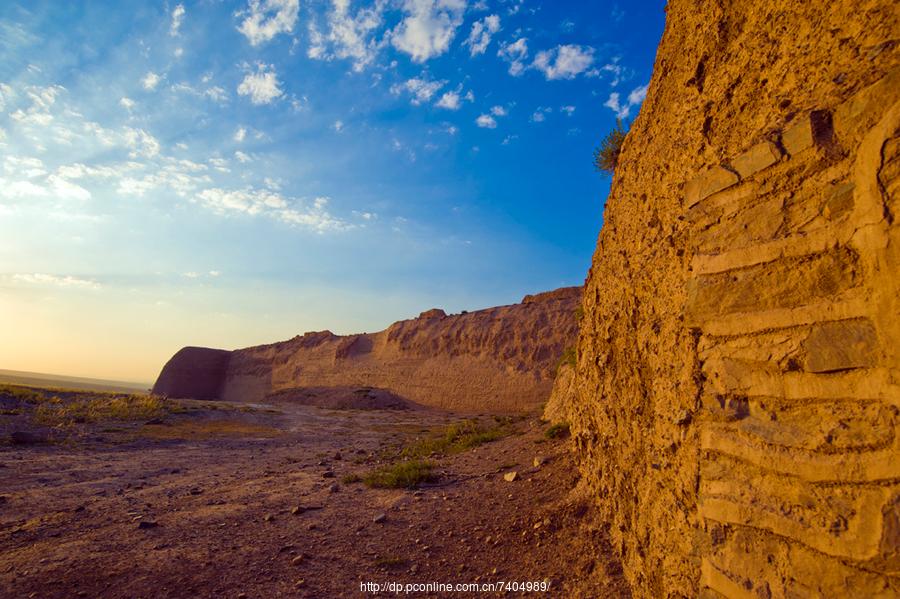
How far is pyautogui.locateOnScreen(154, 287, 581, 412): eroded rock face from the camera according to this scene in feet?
68.4

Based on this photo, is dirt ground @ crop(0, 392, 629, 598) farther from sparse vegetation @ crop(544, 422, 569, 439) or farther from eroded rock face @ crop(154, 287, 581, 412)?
eroded rock face @ crop(154, 287, 581, 412)

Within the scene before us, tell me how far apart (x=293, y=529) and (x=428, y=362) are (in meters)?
20.1

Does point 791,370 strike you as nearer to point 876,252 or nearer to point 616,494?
point 876,252

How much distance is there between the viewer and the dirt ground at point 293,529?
3.37m

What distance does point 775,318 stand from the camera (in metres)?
1.92

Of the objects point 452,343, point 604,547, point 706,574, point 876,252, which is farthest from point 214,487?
point 452,343

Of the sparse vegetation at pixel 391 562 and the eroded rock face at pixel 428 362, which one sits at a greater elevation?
the eroded rock face at pixel 428 362

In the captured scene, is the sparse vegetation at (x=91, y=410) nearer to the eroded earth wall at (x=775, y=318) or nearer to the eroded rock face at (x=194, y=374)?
the eroded earth wall at (x=775, y=318)

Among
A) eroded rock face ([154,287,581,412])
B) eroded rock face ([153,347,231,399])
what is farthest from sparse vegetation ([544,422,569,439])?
eroded rock face ([153,347,231,399])

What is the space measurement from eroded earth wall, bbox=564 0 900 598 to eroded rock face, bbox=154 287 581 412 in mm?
17084

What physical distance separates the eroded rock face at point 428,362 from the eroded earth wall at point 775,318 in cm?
1708

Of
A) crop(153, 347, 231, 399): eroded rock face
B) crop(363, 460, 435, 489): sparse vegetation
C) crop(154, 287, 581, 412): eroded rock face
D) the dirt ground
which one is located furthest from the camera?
crop(153, 347, 231, 399): eroded rock face

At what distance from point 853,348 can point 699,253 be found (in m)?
0.85

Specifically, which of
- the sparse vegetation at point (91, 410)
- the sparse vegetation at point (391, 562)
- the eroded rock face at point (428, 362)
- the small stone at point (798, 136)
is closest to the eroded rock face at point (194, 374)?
the eroded rock face at point (428, 362)
